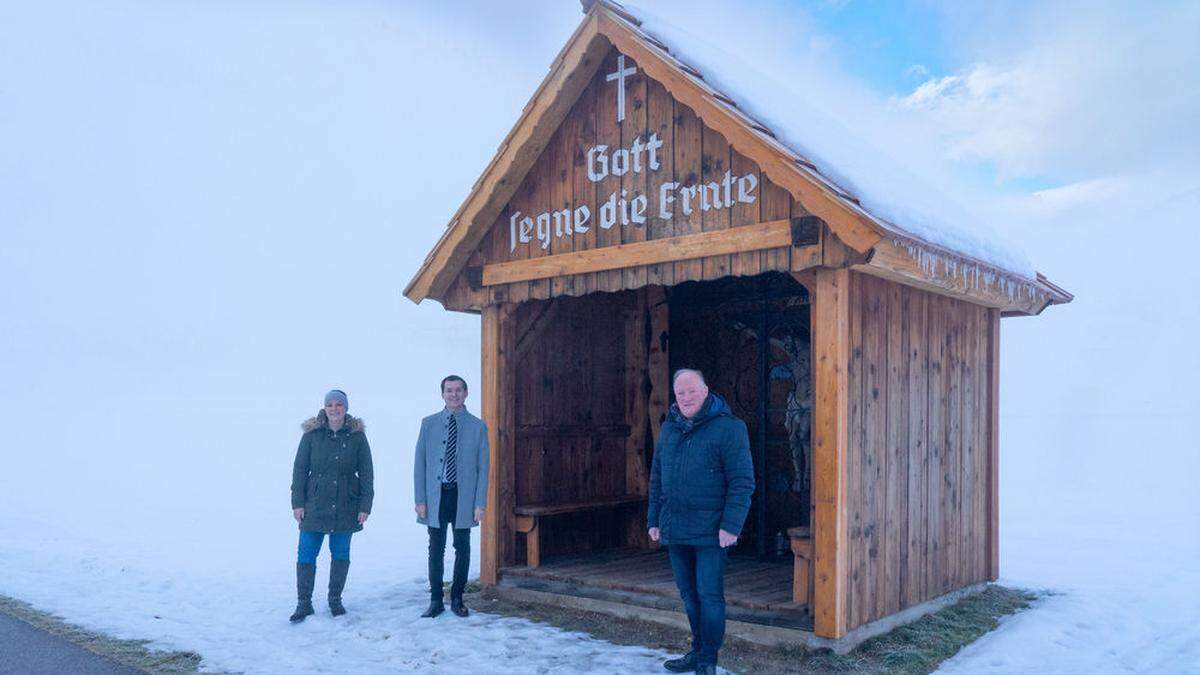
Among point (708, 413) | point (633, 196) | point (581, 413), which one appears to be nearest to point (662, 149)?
point (633, 196)

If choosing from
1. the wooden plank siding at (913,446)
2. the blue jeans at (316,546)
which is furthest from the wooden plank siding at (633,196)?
the blue jeans at (316,546)

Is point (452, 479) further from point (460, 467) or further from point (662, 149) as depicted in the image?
point (662, 149)

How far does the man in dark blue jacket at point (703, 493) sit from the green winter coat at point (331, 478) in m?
2.68

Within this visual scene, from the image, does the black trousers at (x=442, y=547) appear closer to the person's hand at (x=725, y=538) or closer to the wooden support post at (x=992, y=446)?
the person's hand at (x=725, y=538)

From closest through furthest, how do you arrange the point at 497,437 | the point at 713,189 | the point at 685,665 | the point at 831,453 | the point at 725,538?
the point at 725,538 < the point at 685,665 < the point at 831,453 < the point at 713,189 < the point at 497,437

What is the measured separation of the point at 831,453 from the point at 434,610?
11.0 ft

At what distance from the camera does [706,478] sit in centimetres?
568

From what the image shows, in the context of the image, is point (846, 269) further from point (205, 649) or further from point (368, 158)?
point (368, 158)

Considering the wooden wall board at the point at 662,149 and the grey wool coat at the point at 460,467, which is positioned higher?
the wooden wall board at the point at 662,149

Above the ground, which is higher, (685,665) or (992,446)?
(992,446)

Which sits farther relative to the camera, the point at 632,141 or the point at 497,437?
the point at 497,437

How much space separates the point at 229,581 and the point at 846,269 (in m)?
6.55

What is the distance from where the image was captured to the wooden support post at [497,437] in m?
8.57

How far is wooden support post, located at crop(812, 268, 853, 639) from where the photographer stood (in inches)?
247
